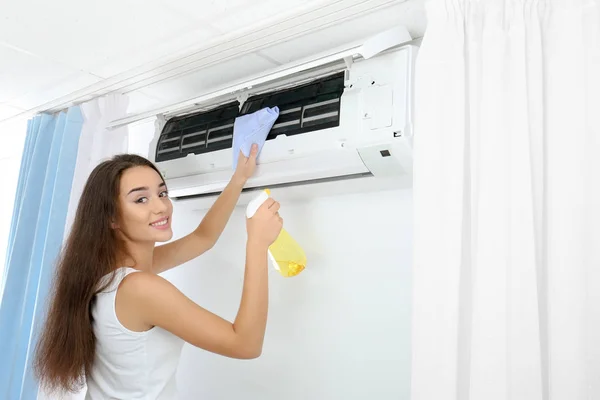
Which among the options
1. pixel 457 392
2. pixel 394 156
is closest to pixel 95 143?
pixel 394 156

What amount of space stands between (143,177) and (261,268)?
0.46m

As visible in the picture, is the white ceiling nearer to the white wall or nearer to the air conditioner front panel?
the air conditioner front panel

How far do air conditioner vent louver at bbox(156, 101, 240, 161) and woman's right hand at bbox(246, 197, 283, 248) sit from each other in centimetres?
44

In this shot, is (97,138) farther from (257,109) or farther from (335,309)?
(335,309)

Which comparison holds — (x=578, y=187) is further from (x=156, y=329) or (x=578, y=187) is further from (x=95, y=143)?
(x=95, y=143)

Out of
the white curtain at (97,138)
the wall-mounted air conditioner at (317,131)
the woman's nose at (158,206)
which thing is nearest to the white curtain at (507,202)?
the wall-mounted air conditioner at (317,131)

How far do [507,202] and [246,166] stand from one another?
0.81m

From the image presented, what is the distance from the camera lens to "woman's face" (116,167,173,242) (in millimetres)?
1387

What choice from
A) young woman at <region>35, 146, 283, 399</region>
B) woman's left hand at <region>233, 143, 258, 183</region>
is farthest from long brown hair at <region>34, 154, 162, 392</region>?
woman's left hand at <region>233, 143, 258, 183</region>

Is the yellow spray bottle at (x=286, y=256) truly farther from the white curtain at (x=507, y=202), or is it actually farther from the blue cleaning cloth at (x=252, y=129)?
the white curtain at (x=507, y=202)

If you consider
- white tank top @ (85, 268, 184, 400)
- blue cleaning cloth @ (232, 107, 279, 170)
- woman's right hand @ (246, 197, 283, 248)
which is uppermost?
blue cleaning cloth @ (232, 107, 279, 170)

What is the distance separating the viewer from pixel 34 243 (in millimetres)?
2092

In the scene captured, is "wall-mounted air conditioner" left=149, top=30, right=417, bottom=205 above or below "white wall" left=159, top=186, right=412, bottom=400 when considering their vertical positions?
above

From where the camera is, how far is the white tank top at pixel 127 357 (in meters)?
1.25
